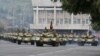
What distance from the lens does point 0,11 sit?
3629 inches

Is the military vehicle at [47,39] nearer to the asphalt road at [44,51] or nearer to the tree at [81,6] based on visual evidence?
the asphalt road at [44,51]

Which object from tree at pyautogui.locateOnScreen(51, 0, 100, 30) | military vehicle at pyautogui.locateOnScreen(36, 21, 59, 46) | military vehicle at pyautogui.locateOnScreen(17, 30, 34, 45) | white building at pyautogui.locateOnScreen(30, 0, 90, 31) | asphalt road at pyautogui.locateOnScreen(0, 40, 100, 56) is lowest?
white building at pyautogui.locateOnScreen(30, 0, 90, 31)

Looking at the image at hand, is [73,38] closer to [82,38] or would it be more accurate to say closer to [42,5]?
[82,38]

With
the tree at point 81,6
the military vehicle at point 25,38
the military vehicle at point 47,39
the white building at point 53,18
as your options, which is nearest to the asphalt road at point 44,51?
the tree at point 81,6

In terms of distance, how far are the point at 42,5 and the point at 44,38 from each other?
300 feet

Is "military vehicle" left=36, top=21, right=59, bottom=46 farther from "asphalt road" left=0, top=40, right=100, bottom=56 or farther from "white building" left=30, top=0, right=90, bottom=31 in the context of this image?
"white building" left=30, top=0, right=90, bottom=31

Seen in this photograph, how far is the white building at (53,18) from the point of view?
14312 centimetres

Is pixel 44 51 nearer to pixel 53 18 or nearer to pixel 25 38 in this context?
pixel 25 38

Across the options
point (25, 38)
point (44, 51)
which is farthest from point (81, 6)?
point (25, 38)

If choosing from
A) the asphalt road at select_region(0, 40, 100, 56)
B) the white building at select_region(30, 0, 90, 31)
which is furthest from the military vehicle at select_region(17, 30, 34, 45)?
the white building at select_region(30, 0, 90, 31)

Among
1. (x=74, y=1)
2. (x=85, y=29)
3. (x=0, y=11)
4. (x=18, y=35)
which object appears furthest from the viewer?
(x=85, y=29)

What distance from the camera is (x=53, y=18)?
5723 inches

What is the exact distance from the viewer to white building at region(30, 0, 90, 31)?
143 meters

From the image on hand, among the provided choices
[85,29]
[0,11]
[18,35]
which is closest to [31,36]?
[18,35]
